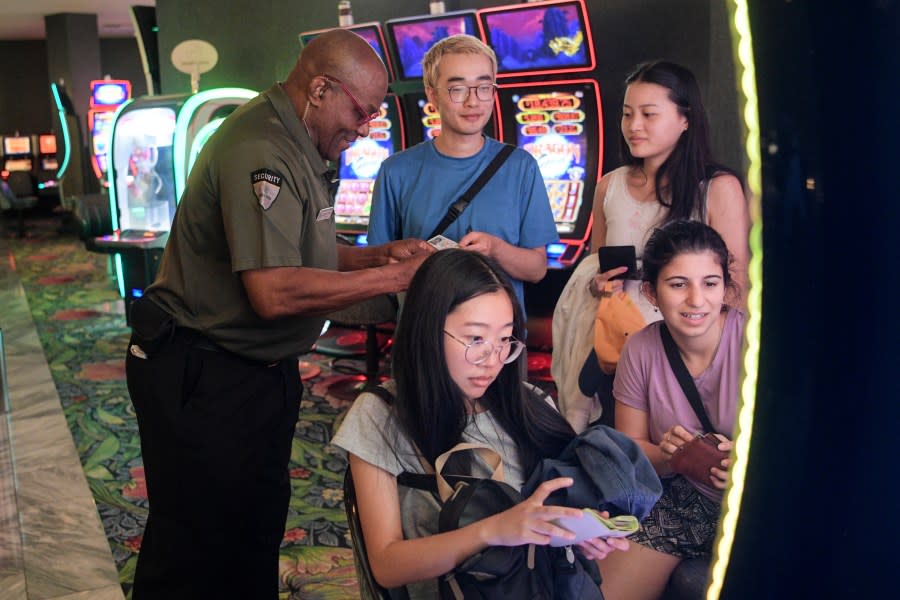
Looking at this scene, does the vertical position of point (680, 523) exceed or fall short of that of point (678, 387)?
it falls short

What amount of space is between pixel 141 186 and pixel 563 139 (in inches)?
112

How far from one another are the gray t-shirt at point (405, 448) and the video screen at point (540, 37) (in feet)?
10.4

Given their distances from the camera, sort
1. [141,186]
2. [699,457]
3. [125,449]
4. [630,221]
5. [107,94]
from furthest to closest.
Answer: [107,94] → [141,186] → [125,449] → [630,221] → [699,457]

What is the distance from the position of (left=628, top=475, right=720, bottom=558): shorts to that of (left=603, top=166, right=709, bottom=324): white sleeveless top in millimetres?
480

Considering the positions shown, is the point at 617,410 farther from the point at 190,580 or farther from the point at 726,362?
the point at 190,580

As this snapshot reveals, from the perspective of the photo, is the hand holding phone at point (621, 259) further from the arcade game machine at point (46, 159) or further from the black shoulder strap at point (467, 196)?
the arcade game machine at point (46, 159)

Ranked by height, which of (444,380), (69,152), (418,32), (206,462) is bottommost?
(206,462)

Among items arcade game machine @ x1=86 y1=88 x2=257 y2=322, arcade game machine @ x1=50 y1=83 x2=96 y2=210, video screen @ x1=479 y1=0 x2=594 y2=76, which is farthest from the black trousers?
arcade game machine @ x1=50 y1=83 x2=96 y2=210

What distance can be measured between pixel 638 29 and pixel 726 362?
3.94m

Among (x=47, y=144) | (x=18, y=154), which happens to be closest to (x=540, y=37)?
(x=47, y=144)

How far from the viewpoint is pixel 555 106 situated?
4.58 meters

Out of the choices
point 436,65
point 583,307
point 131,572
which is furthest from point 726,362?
point 131,572

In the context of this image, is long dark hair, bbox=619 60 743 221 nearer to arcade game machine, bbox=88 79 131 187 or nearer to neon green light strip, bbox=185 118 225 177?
neon green light strip, bbox=185 118 225 177

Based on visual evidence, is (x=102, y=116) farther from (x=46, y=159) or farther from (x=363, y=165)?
(x=363, y=165)
